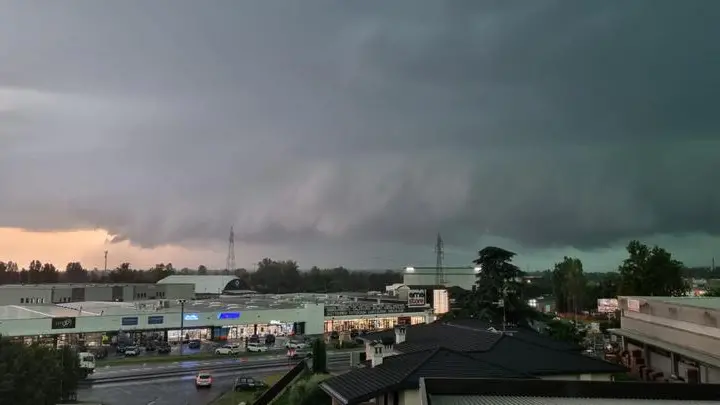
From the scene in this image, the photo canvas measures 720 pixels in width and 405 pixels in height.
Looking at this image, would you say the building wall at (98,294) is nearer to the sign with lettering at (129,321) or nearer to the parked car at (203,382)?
the sign with lettering at (129,321)

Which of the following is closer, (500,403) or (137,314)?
(500,403)

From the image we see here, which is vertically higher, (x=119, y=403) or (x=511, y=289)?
(x=511, y=289)

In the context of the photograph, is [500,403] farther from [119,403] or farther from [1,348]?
[119,403]

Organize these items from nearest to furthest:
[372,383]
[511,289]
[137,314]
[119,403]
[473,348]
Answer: [372,383] < [473,348] < [119,403] < [511,289] < [137,314]

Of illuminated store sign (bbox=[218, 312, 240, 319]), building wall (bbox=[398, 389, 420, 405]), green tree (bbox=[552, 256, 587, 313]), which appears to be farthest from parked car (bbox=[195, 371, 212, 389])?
green tree (bbox=[552, 256, 587, 313])

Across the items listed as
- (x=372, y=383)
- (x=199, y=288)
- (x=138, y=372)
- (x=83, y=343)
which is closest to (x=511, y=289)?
(x=138, y=372)

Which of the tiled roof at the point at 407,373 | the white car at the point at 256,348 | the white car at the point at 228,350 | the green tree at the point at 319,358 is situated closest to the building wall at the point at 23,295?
the white car at the point at 228,350
